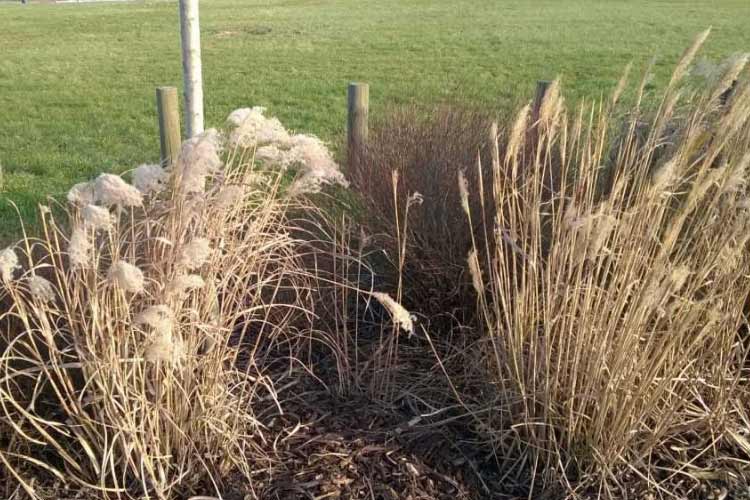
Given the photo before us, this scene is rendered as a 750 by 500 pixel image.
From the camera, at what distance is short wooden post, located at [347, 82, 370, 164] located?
11.8 ft

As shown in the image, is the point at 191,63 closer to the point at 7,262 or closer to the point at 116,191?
→ the point at 116,191

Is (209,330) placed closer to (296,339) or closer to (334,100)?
(296,339)

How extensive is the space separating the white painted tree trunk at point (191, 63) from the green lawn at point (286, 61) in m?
1.43

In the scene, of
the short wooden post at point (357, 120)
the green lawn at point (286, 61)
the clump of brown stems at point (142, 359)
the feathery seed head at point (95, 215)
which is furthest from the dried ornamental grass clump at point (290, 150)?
the green lawn at point (286, 61)

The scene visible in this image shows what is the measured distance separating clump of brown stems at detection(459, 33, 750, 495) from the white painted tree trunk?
1.43 meters

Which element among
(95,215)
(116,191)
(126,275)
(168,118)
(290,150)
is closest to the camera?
(126,275)

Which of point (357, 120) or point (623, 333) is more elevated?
point (357, 120)

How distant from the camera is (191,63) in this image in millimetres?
2977

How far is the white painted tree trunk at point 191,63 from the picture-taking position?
2.94 meters

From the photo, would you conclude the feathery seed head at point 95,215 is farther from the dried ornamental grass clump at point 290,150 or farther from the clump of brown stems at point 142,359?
the dried ornamental grass clump at point 290,150

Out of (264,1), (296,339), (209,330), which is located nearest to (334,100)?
(296,339)

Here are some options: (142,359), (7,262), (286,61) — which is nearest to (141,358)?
(142,359)

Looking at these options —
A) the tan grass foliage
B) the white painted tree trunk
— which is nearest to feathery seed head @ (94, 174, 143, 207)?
the tan grass foliage

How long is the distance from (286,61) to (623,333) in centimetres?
1177
